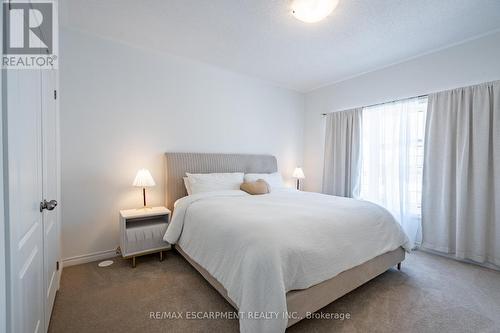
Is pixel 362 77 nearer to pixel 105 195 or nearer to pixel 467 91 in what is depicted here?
pixel 467 91

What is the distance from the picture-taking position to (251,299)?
1318 mm

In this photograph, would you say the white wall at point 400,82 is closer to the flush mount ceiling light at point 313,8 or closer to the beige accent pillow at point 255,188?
the beige accent pillow at point 255,188

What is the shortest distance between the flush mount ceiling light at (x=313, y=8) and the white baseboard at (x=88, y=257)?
132 inches

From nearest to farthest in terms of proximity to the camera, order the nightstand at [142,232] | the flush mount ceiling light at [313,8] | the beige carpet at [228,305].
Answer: the beige carpet at [228,305]
the flush mount ceiling light at [313,8]
the nightstand at [142,232]

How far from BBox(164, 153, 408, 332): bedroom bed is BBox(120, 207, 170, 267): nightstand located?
A: 223 mm

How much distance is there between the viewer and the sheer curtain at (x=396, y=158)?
3.11 metres

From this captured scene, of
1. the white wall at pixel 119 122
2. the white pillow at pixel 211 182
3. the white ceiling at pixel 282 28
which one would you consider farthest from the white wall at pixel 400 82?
the white pillow at pixel 211 182

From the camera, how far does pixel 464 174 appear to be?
262 cm

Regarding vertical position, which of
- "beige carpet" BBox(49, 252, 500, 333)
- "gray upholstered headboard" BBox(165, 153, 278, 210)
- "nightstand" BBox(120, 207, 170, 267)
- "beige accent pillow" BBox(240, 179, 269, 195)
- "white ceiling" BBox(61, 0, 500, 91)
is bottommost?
"beige carpet" BBox(49, 252, 500, 333)

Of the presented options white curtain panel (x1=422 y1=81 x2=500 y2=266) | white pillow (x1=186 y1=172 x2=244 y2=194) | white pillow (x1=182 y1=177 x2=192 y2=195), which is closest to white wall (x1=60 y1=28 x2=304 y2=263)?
white pillow (x1=182 y1=177 x2=192 y2=195)

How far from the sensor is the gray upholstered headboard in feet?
9.82

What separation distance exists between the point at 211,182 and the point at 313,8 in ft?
7.24

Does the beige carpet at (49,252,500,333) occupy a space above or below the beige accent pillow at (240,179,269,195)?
below

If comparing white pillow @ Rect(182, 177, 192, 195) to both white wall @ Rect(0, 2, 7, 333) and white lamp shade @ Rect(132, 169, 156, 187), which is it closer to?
white lamp shade @ Rect(132, 169, 156, 187)
